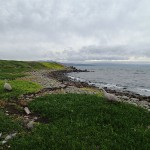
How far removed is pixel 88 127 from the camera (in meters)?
14.2

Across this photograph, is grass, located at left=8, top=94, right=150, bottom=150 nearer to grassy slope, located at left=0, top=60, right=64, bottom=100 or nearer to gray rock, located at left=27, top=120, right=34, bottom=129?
gray rock, located at left=27, top=120, right=34, bottom=129

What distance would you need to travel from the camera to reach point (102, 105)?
18.4m

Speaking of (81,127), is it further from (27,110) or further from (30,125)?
(27,110)

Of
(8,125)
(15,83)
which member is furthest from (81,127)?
(15,83)

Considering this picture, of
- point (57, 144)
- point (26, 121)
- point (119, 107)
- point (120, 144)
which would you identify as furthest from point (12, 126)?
point (119, 107)

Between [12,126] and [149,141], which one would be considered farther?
Result: [12,126]

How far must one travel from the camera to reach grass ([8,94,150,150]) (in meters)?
12.2

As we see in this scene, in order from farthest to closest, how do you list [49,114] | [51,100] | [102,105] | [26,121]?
[51,100] → [102,105] → [49,114] → [26,121]

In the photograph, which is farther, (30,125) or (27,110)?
(27,110)

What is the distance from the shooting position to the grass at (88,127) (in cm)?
1217

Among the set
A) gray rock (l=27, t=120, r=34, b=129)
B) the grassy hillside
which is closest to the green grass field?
gray rock (l=27, t=120, r=34, b=129)

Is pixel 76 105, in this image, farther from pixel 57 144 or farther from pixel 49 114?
pixel 57 144

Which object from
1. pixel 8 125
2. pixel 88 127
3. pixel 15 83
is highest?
pixel 88 127

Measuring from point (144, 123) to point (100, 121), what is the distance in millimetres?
2846
